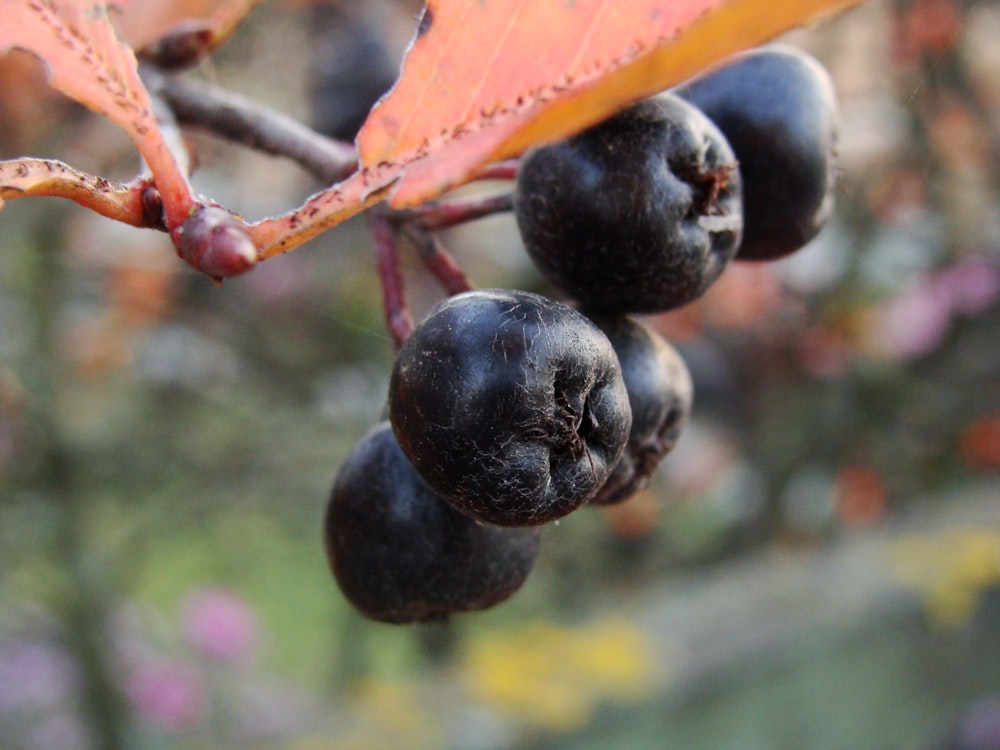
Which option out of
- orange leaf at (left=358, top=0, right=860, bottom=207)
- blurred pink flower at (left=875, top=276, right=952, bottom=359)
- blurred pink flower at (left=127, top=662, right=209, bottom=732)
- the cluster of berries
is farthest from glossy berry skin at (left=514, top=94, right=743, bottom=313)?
blurred pink flower at (left=127, top=662, right=209, bottom=732)

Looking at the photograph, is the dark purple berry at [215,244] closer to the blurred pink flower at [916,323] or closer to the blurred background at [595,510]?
the blurred background at [595,510]

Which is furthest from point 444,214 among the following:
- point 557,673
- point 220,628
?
point 220,628

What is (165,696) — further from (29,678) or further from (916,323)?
(916,323)

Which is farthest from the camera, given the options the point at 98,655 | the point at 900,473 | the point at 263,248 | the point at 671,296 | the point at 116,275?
the point at 900,473

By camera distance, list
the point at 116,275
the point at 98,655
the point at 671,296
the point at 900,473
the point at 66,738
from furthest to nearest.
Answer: the point at 900,473 → the point at 66,738 → the point at 116,275 → the point at 98,655 → the point at 671,296

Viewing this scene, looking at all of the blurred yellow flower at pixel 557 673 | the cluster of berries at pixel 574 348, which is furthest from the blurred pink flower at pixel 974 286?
the cluster of berries at pixel 574 348

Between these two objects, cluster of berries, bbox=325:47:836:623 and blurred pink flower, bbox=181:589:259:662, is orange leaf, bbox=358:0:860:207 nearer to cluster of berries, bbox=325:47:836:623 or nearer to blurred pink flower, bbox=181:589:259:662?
cluster of berries, bbox=325:47:836:623

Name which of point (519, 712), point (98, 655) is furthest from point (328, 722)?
point (98, 655)

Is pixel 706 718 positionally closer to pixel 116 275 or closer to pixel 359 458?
pixel 116 275
